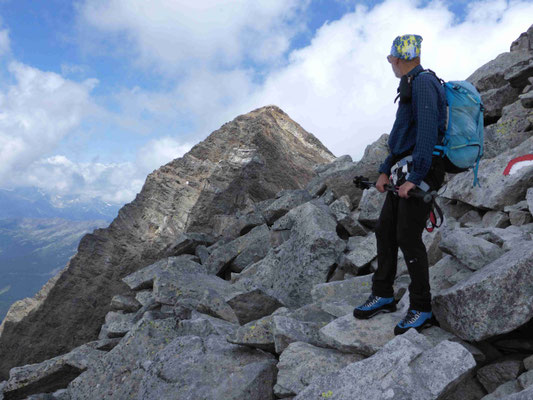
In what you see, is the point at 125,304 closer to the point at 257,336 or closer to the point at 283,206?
the point at 283,206

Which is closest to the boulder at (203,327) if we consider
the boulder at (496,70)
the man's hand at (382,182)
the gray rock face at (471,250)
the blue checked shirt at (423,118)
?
the man's hand at (382,182)

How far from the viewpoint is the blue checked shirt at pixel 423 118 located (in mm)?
4738

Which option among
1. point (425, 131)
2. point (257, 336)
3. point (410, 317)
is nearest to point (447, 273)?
point (410, 317)

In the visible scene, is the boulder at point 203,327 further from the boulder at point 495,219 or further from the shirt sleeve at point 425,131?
the boulder at point 495,219

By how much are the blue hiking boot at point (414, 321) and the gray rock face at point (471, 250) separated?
1447mm

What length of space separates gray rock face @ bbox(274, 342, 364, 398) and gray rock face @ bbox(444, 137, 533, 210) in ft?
21.8

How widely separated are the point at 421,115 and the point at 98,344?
10.3 m

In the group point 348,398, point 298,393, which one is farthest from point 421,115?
point 298,393

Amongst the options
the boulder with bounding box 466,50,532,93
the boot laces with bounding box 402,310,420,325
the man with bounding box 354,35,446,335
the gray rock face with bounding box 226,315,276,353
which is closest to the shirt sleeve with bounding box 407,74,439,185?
the man with bounding box 354,35,446,335

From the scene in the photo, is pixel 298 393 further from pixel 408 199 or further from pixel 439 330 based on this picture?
pixel 408 199

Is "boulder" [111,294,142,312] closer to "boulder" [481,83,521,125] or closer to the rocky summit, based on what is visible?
the rocky summit

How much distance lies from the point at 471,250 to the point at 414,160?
8.11ft

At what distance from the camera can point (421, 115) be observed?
478 centimetres

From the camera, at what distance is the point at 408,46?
5199mm
